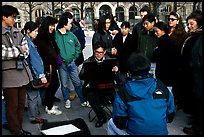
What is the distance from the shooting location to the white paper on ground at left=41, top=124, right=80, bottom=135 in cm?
354

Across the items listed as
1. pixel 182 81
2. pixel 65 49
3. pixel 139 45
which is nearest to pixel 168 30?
pixel 139 45

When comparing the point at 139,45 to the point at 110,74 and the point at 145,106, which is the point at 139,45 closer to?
the point at 110,74

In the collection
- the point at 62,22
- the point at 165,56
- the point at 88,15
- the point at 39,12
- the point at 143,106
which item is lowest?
the point at 143,106

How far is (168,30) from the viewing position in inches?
181

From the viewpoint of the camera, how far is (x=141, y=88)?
8.67 ft

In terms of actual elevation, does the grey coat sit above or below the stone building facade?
below

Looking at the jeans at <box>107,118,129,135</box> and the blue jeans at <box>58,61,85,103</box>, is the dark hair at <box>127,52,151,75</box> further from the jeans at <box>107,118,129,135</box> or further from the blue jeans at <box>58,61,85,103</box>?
the blue jeans at <box>58,61,85,103</box>

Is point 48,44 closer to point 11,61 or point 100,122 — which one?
point 11,61

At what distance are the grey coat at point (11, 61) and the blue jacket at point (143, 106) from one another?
4.50 feet

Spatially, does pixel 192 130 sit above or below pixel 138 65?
below

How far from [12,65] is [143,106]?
5.51 ft

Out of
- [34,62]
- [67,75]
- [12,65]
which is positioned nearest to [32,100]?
[34,62]

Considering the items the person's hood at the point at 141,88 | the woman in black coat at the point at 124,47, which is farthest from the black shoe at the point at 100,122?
the person's hood at the point at 141,88

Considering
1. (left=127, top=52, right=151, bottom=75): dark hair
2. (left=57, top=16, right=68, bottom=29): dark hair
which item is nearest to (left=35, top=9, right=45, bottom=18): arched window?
(left=57, top=16, right=68, bottom=29): dark hair
